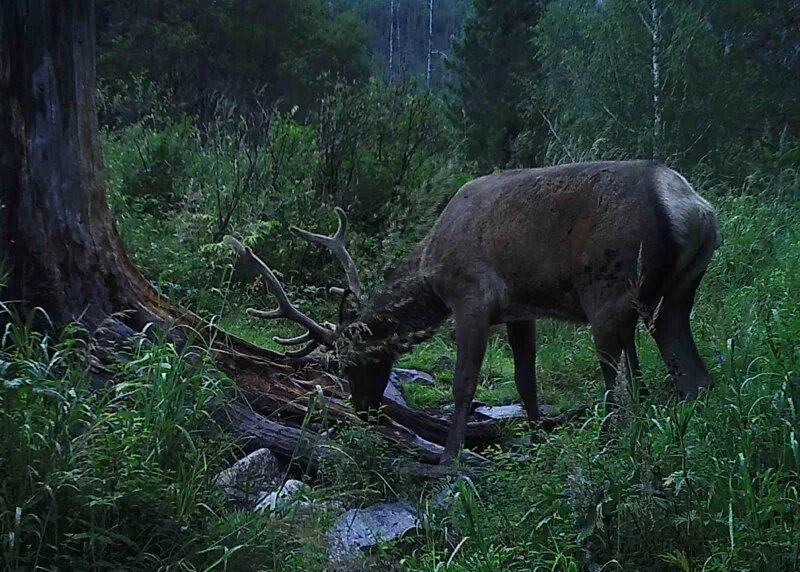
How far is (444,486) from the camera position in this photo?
4.64 m

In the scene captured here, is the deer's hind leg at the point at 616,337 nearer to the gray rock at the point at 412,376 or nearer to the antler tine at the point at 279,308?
the antler tine at the point at 279,308

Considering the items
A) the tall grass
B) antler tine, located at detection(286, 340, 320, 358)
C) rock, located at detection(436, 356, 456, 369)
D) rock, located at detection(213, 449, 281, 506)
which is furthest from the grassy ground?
rock, located at detection(436, 356, 456, 369)

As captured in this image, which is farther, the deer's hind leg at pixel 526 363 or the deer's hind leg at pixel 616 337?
the deer's hind leg at pixel 526 363

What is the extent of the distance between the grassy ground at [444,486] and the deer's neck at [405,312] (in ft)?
6.09

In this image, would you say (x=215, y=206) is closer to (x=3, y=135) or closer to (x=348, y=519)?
(x=3, y=135)

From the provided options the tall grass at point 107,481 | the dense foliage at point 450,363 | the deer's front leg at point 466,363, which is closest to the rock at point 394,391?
the dense foliage at point 450,363

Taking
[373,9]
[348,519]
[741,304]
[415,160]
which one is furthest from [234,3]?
[348,519]

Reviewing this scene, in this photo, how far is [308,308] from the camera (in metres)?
8.77

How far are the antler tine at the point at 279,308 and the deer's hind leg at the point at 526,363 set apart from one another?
1.24 meters

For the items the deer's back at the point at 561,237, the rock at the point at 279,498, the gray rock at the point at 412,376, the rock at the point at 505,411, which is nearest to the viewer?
the rock at the point at 279,498

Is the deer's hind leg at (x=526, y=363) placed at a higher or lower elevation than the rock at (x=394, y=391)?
higher

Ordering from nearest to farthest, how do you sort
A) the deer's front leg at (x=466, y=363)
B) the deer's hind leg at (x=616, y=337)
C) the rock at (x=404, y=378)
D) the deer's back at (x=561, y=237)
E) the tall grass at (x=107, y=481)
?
1. the tall grass at (x=107, y=481)
2. the deer's back at (x=561, y=237)
3. the deer's hind leg at (x=616, y=337)
4. the deer's front leg at (x=466, y=363)
5. the rock at (x=404, y=378)

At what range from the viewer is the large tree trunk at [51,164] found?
495 cm

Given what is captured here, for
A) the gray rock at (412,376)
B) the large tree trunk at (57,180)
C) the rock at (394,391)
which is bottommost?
the gray rock at (412,376)
